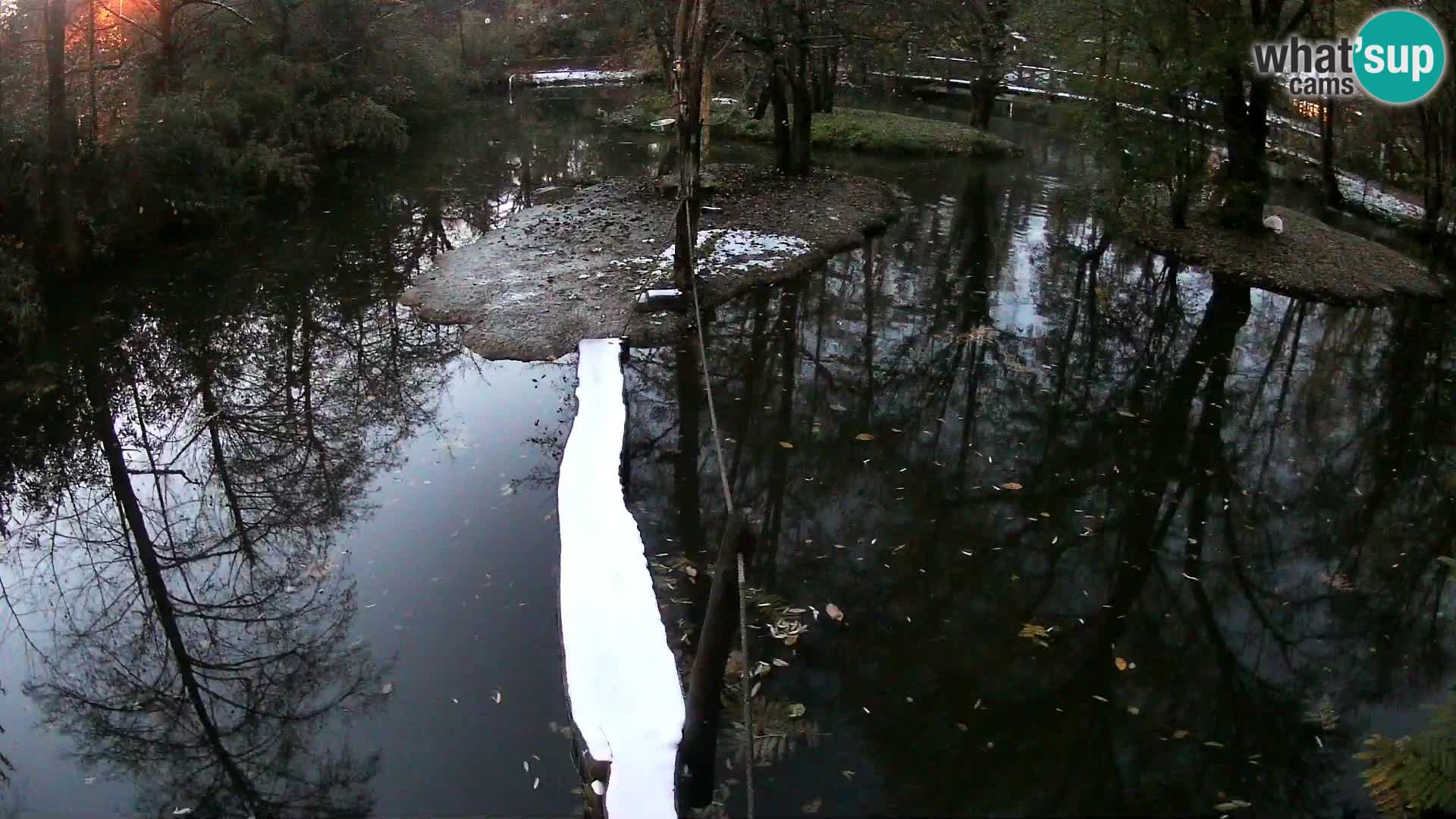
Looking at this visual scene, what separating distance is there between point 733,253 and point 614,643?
896cm

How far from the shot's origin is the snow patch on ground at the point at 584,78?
36.2 m

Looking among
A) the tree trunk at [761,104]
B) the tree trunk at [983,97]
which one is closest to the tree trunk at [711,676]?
the tree trunk at [761,104]

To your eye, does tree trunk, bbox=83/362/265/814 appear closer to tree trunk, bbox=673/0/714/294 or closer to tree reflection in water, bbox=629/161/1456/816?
tree reflection in water, bbox=629/161/1456/816

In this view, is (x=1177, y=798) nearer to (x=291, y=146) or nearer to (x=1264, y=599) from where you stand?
(x=1264, y=599)

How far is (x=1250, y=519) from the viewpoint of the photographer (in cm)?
689

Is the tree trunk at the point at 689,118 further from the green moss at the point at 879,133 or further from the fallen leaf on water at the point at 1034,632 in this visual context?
the green moss at the point at 879,133

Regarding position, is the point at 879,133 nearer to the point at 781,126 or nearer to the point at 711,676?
the point at 781,126

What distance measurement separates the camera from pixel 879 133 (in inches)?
894

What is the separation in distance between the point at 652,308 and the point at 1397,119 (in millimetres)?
→ 12175

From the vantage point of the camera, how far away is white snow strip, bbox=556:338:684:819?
3842 millimetres

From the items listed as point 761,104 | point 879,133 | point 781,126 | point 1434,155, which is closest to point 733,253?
point 781,126

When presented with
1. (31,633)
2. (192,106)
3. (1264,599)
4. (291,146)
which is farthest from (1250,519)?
(291,146)

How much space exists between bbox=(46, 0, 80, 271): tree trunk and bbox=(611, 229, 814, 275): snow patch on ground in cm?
639

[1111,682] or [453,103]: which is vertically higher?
[453,103]
